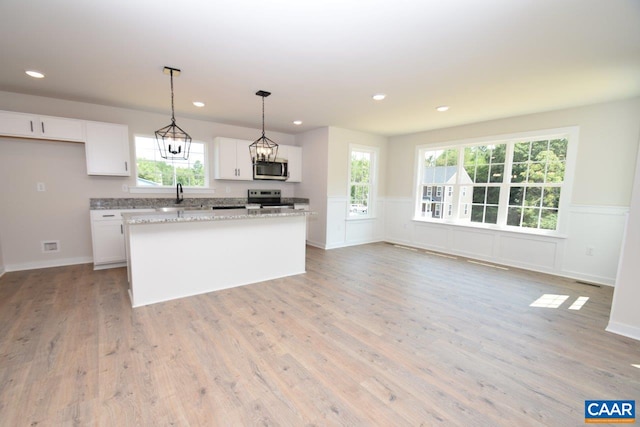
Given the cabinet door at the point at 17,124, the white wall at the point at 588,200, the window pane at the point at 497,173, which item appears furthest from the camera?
the window pane at the point at 497,173

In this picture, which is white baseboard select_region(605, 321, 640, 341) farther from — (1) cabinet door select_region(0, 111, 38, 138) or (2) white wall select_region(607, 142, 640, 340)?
(1) cabinet door select_region(0, 111, 38, 138)

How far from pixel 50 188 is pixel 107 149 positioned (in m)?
1.00

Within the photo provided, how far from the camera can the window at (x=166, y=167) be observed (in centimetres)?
481

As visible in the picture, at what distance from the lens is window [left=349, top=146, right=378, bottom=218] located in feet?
20.3

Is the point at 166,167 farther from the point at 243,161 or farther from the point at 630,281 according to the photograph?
the point at 630,281

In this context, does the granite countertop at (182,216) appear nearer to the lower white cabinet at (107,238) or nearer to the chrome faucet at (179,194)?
the lower white cabinet at (107,238)

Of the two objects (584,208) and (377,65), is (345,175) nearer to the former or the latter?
(377,65)

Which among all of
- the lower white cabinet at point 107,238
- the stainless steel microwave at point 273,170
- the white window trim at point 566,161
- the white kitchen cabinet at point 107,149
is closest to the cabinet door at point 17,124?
the white kitchen cabinet at point 107,149

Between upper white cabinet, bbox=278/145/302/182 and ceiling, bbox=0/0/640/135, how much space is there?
196 centimetres

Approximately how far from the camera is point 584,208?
4.04 metres

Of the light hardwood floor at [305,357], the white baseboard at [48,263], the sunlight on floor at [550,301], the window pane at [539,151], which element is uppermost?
the window pane at [539,151]

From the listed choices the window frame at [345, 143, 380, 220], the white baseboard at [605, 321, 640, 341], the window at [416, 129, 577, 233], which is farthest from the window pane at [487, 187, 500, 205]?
the white baseboard at [605, 321, 640, 341]

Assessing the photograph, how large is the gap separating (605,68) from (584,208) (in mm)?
2176

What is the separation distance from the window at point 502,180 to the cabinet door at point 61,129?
20.0 feet
